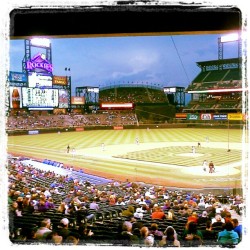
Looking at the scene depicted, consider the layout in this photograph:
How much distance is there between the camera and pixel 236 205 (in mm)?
5941

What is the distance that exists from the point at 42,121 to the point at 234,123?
22015 mm

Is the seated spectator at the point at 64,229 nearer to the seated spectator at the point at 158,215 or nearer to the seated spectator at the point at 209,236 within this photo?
the seated spectator at the point at 158,215

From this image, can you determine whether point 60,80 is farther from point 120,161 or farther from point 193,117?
point 120,161

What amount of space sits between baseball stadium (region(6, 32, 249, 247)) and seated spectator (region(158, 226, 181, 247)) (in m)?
0.05

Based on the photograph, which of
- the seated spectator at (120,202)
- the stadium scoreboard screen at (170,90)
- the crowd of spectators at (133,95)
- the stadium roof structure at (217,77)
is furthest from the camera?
the stadium scoreboard screen at (170,90)

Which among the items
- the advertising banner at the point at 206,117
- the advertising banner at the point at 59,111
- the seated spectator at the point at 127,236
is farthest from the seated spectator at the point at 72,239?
the advertising banner at the point at 59,111

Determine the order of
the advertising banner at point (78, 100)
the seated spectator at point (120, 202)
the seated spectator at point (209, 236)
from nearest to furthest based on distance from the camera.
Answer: the seated spectator at point (209, 236), the seated spectator at point (120, 202), the advertising banner at point (78, 100)

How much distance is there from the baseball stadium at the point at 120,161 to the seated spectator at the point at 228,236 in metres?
0.07

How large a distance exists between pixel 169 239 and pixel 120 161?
11304 mm

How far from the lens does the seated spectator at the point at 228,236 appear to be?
4.38 m

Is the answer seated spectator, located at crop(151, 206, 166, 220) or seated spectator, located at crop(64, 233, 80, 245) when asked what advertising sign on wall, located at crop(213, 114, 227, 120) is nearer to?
seated spectator, located at crop(151, 206, 166, 220)

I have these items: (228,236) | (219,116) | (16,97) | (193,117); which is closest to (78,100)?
(16,97)

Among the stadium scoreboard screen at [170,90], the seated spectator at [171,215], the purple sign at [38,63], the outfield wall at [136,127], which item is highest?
the purple sign at [38,63]

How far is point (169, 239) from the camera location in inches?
178
